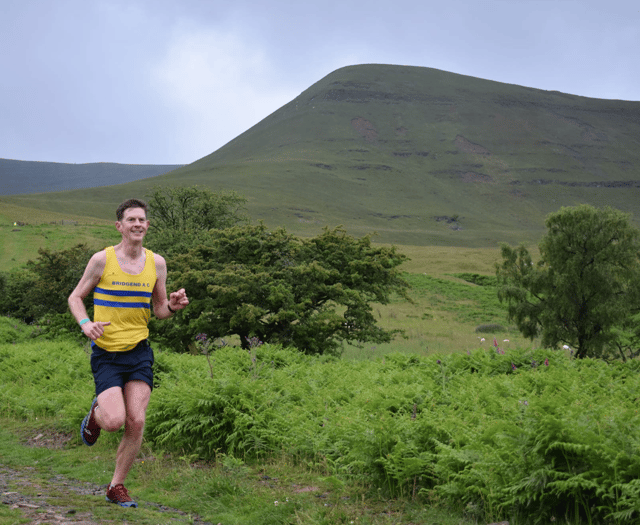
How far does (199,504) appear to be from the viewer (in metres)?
6.35

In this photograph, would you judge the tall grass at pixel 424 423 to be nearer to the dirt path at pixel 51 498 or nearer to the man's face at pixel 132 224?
the dirt path at pixel 51 498

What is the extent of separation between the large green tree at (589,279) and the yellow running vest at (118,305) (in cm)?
2546

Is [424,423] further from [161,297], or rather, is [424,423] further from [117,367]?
[117,367]

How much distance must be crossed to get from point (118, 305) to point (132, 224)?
0.80m

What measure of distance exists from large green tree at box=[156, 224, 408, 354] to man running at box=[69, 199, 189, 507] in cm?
1017

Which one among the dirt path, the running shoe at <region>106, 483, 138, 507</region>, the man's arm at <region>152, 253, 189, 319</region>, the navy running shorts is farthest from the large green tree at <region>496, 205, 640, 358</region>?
the navy running shorts

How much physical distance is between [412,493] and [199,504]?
2306 mm

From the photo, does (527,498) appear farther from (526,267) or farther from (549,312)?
(526,267)

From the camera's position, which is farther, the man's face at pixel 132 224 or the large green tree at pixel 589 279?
the large green tree at pixel 589 279

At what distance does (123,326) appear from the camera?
562 cm

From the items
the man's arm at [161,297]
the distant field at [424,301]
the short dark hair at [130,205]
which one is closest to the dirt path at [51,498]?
the man's arm at [161,297]

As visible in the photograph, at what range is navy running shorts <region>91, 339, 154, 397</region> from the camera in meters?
5.57

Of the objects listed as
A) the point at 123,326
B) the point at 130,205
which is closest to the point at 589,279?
the point at 130,205

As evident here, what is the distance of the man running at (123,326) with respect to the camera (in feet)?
18.2
